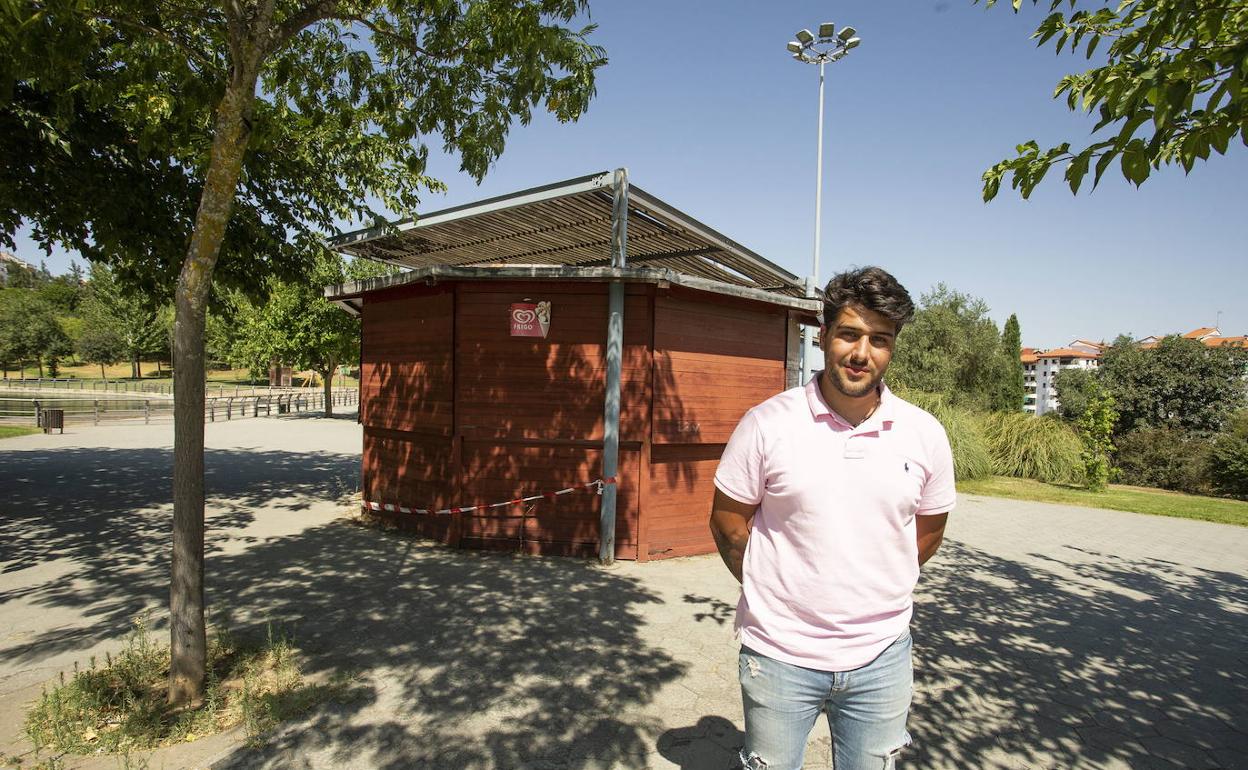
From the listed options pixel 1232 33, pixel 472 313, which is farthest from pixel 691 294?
pixel 1232 33

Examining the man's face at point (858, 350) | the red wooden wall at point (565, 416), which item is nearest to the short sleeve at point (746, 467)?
the man's face at point (858, 350)

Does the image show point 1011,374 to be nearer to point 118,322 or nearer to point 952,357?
point 952,357

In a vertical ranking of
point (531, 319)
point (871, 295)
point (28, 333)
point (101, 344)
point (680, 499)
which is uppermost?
point (28, 333)

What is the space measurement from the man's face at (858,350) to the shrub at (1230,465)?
21.8m

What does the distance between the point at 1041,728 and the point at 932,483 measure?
311cm

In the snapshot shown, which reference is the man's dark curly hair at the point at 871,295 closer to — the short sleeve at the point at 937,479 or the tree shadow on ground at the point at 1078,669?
the short sleeve at the point at 937,479

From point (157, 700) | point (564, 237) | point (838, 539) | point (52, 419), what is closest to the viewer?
point (838, 539)

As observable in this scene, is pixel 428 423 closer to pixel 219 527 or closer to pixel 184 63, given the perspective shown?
pixel 219 527

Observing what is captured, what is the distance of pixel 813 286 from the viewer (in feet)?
33.3

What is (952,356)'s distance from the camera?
30562 millimetres

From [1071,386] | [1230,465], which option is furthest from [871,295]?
[1071,386]

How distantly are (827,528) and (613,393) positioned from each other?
206 inches

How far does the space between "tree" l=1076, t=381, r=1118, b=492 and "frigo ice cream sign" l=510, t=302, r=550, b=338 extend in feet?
51.3

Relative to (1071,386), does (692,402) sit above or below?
above
